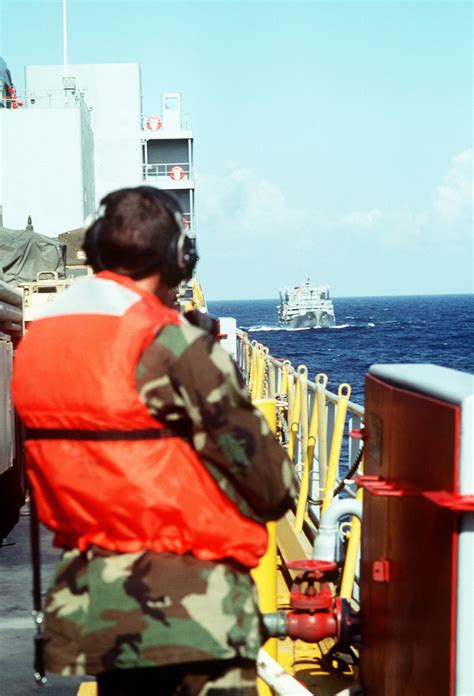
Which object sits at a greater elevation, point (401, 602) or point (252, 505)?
point (252, 505)

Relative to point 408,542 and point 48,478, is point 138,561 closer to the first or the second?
point 48,478

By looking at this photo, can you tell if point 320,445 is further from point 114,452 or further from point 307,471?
point 114,452

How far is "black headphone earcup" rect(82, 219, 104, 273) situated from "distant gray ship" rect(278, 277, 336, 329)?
132393 millimetres

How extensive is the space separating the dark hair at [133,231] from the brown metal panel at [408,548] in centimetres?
77

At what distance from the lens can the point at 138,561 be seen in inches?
91.9

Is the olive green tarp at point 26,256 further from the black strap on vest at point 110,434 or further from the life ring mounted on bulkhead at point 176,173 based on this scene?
the life ring mounted on bulkhead at point 176,173

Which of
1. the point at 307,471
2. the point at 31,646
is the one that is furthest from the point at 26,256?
the point at 31,646

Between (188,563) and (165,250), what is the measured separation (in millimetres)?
697

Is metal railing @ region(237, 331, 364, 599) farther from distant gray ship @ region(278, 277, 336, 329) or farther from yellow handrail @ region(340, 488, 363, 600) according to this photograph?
distant gray ship @ region(278, 277, 336, 329)

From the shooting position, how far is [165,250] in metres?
2.49

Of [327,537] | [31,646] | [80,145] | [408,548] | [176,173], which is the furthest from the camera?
[176,173]

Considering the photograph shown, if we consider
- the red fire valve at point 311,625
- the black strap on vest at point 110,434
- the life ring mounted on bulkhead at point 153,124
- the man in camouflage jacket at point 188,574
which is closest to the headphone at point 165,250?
the man in camouflage jacket at point 188,574

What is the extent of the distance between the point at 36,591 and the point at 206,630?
1.59ft

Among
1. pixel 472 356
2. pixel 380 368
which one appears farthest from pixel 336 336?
pixel 380 368
